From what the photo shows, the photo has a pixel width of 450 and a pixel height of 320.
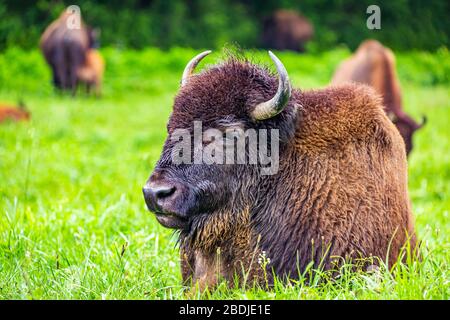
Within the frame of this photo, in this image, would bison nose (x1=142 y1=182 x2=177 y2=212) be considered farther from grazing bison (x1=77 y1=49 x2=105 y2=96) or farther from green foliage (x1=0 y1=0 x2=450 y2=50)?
green foliage (x1=0 y1=0 x2=450 y2=50)

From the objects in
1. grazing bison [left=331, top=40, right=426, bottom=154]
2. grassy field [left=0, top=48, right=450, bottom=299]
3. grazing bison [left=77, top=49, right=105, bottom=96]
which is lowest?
grassy field [left=0, top=48, right=450, bottom=299]

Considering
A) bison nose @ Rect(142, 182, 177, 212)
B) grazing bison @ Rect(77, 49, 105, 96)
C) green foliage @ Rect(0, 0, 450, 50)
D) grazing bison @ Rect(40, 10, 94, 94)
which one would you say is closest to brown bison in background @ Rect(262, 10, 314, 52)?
green foliage @ Rect(0, 0, 450, 50)

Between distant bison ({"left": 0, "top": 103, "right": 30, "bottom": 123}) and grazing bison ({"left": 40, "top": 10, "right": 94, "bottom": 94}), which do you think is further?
grazing bison ({"left": 40, "top": 10, "right": 94, "bottom": 94})

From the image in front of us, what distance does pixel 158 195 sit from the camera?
4.40m

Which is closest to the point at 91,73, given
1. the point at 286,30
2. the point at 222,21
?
the point at 222,21

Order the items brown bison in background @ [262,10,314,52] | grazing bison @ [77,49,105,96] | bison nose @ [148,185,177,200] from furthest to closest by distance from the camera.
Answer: brown bison in background @ [262,10,314,52] < grazing bison @ [77,49,105,96] < bison nose @ [148,185,177,200]

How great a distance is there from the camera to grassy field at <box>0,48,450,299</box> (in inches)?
174

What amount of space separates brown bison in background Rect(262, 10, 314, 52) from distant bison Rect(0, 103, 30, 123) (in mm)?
16987

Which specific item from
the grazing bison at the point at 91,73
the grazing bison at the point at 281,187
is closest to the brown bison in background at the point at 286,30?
the grazing bison at the point at 91,73

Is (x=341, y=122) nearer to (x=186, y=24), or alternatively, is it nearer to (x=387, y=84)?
(x=387, y=84)

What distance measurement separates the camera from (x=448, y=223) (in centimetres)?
695

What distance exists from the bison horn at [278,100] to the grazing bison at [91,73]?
14.7m
